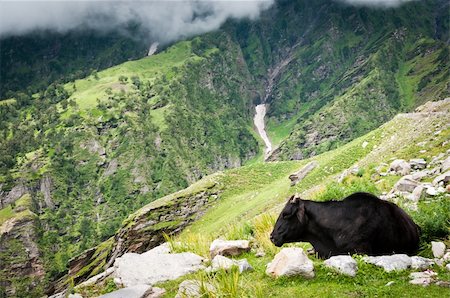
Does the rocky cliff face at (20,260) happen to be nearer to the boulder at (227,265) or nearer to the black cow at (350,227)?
the boulder at (227,265)

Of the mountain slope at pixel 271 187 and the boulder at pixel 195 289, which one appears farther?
the mountain slope at pixel 271 187

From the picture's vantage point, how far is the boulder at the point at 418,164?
73.0 feet

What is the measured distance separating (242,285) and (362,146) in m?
36.8

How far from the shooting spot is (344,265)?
1130 centimetres

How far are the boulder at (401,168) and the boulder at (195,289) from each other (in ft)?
49.0

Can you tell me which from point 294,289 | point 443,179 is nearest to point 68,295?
point 294,289

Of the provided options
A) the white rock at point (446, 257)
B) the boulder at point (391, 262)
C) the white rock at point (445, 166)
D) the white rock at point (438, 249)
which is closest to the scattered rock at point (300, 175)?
the white rock at point (445, 166)

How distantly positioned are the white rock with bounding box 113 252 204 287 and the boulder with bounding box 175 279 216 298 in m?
2.44

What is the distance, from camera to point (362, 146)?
44906 millimetres

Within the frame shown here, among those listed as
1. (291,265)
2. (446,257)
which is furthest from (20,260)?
(446,257)

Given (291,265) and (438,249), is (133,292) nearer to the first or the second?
(291,265)

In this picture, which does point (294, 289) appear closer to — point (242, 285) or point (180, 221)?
point (242, 285)

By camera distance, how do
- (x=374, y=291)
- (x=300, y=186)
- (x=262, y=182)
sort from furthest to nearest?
(x=262, y=182), (x=300, y=186), (x=374, y=291)

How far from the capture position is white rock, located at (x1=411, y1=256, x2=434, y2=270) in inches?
436
